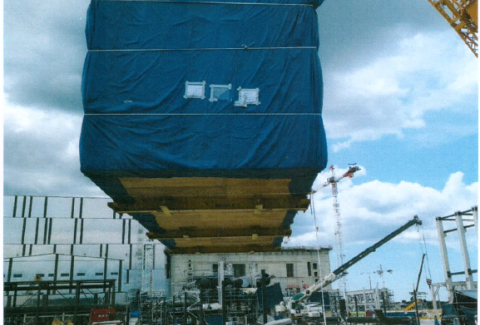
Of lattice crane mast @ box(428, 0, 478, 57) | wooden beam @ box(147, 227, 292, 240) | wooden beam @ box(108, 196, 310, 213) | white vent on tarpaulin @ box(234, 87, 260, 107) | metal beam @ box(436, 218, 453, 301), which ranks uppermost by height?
lattice crane mast @ box(428, 0, 478, 57)

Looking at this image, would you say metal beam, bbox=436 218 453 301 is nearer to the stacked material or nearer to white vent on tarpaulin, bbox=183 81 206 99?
the stacked material

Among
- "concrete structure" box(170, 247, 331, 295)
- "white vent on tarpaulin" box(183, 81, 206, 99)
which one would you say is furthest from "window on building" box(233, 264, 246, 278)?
"white vent on tarpaulin" box(183, 81, 206, 99)

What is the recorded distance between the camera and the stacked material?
8688 millimetres

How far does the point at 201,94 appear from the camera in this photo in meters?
8.83

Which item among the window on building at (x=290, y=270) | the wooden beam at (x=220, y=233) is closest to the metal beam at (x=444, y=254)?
the wooden beam at (x=220, y=233)

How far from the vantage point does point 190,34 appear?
912 centimetres

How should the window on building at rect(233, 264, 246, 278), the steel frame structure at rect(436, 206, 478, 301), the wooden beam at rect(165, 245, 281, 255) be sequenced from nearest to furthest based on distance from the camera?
the steel frame structure at rect(436, 206, 478, 301) < the wooden beam at rect(165, 245, 281, 255) < the window on building at rect(233, 264, 246, 278)

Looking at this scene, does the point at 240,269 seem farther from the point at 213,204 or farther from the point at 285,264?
the point at 213,204

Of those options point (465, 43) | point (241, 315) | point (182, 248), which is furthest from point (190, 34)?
point (465, 43)

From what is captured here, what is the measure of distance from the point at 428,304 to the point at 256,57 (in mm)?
25342

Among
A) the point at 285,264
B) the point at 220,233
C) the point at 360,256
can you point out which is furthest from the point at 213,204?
the point at 285,264

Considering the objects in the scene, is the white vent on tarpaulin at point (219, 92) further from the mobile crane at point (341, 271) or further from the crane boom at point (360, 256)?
the crane boom at point (360, 256)

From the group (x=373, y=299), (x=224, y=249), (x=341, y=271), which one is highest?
(x=224, y=249)

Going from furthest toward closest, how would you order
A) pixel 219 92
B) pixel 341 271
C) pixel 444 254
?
pixel 341 271, pixel 444 254, pixel 219 92
